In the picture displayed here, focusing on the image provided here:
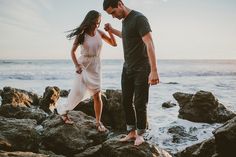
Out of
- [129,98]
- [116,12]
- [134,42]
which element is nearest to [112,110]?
[129,98]

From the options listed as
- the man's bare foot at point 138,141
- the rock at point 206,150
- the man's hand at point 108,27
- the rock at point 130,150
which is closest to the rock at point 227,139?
the rock at point 206,150

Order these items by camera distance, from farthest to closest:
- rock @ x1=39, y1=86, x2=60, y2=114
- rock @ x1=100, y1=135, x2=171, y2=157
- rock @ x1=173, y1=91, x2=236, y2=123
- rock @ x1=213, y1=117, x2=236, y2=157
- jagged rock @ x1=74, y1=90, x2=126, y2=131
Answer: rock @ x1=39, y1=86, x2=60, y2=114 < rock @ x1=173, y1=91, x2=236, y2=123 < jagged rock @ x1=74, y1=90, x2=126, y2=131 < rock @ x1=213, y1=117, x2=236, y2=157 < rock @ x1=100, y1=135, x2=171, y2=157

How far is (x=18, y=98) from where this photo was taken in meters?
10.4

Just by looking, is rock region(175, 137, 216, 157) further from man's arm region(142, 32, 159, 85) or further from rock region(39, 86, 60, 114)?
rock region(39, 86, 60, 114)

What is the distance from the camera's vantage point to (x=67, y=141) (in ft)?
18.0

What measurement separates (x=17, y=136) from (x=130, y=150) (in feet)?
6.96

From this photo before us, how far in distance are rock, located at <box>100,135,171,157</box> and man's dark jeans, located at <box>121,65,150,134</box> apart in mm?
246

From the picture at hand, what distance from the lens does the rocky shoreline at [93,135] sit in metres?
4.50

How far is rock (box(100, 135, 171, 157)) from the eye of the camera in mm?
4285

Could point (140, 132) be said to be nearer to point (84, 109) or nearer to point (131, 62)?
point (131, 62)

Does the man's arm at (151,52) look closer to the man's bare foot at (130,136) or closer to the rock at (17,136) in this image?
the man's bare foot at (130,136)

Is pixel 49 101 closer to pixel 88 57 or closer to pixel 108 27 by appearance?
pixel 88 57

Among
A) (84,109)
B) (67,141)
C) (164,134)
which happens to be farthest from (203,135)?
(67,141)

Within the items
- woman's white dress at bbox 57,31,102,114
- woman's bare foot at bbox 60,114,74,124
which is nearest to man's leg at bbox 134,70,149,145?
woman's white dress at bbox 57,31,102,114
